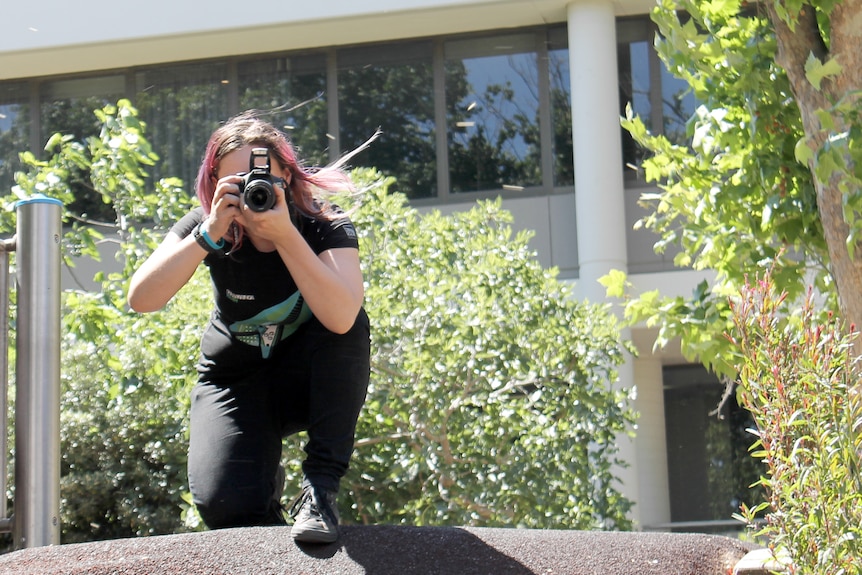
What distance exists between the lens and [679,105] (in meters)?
11.2

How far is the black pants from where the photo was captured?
3084mm

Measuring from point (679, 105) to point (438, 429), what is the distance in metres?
6.97

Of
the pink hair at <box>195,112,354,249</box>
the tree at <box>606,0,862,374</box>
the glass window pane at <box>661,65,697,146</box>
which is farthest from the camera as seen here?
the glass window pane at <box>661,65,697,146</box>

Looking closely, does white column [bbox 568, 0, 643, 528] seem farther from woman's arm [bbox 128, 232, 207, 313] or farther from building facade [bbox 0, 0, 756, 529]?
woman's arm [bbox 128, 232, 207, 313]

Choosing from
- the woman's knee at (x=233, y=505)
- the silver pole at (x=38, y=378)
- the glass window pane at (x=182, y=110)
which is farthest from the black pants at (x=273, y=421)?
the glass window pane at (x=182, y=110)

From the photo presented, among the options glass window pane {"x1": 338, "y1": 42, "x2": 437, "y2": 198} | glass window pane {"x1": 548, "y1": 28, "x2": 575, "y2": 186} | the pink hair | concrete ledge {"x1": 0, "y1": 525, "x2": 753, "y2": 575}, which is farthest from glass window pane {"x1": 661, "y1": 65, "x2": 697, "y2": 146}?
concrete ledge {"x1": 0, "y1": 525, "x2": 753, "y2": 575}

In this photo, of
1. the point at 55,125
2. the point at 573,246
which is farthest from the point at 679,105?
the point at 55,125

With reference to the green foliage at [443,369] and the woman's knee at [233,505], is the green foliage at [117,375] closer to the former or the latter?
the green foliage at [443,369]

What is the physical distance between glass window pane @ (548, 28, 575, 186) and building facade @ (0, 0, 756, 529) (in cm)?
1

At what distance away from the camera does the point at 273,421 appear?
10.7 ft

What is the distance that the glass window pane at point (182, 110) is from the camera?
12.0 meters

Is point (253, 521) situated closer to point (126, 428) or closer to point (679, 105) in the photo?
point (126, 428)

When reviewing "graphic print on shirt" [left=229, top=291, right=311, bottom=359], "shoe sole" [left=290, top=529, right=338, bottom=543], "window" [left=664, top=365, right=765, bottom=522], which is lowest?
"window" [left=664, top=365, right=765, bottom=522]

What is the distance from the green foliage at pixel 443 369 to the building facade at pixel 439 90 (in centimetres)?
492
